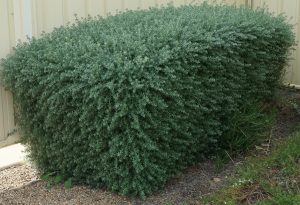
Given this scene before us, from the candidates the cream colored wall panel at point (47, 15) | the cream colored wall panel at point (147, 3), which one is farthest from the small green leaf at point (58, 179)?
the cream colored wall panel at point (147, 3)

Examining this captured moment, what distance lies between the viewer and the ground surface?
→ 4.18m

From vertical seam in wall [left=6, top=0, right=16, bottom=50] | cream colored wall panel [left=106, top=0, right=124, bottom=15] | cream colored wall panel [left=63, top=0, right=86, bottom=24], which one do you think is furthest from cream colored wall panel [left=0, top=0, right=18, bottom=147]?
cream colored wall panel [left=106, top=0, right=124, bottom=15]

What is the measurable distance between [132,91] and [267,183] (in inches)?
51.8

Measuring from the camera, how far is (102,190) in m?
4.32

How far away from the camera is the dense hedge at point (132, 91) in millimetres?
3742

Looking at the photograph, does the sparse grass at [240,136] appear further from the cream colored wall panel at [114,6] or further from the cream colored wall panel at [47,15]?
the cream colored wall panel at [47,15]

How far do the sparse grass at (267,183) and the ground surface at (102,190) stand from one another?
16 centimetres

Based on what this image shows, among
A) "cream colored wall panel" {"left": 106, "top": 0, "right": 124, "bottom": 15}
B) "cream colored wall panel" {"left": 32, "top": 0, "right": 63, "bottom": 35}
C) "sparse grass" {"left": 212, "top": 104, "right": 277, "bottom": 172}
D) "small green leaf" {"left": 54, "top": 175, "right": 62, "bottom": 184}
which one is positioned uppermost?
"cream colored wall panel" {"left": 106, "top": 0, "right": 124, "bottom": 15}

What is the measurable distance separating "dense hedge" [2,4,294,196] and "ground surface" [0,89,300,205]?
0.29 feet

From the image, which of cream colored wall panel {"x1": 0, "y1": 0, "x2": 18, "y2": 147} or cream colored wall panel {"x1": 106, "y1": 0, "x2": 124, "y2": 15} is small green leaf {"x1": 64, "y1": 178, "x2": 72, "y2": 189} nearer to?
cream colored wall panel {"x1": 0, "y1": 0, "x2": 18, "y2": 147}

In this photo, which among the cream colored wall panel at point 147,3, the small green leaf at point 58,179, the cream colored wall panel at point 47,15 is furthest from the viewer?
the cream colored wall panel at point 147,3

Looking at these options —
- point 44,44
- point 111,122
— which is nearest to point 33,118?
point 44,44

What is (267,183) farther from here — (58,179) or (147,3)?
(147,3)

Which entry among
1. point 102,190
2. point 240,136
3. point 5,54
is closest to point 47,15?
point 5,54
